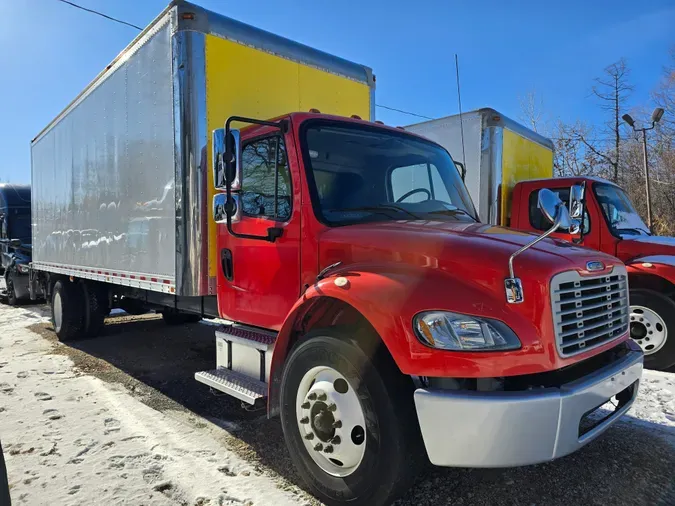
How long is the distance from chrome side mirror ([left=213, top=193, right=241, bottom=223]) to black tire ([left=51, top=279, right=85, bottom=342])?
5.08 m

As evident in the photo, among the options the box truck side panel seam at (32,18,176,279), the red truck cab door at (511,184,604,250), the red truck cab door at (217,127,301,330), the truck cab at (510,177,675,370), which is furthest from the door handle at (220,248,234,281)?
the red truck cab door at (511,184,604,250)

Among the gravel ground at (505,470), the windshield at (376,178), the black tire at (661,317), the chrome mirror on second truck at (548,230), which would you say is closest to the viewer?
the chrome mirror on second truck at (548,230)

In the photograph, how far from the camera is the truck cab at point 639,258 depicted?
5629 millimetres

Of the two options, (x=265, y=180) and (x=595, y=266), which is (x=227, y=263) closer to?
(x=265, y=180)

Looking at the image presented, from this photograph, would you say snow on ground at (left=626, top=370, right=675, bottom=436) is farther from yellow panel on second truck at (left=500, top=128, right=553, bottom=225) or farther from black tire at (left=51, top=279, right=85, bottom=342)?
black tire at (left=51, top=279, right=85, bottom=342)

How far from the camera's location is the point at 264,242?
11.9ft

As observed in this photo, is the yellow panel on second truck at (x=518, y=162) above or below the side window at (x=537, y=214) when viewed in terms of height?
above

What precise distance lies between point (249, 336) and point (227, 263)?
25.3 inches

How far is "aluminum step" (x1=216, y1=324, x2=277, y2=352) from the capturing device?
3.62 meters

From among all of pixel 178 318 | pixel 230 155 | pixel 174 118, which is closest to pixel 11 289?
pixel 178 318

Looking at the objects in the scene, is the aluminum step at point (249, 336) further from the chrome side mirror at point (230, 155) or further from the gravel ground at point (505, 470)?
the chrome side mirror at point (230, 155)

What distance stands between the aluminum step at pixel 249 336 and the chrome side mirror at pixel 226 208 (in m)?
0.91

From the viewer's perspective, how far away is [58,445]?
3662 millimetres

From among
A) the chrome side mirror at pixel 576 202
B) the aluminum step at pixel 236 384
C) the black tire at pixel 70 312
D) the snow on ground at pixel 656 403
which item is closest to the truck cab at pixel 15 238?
the black tire at pixel 70 312
